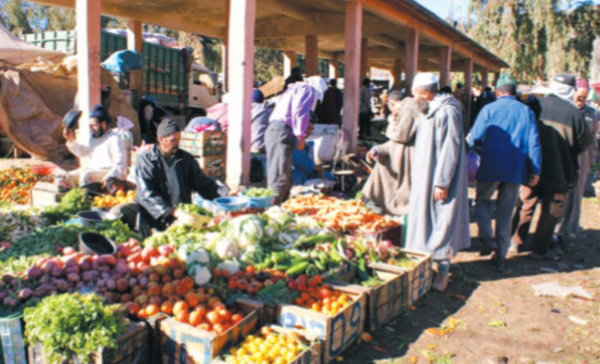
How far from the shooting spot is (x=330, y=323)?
345 centimetres

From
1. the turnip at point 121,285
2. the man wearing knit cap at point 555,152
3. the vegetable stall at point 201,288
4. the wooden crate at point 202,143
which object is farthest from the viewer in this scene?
the wooden crate at point 202,143

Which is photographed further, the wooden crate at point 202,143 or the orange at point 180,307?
the wooden crate at point 202,143

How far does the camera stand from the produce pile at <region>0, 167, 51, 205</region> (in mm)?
7230

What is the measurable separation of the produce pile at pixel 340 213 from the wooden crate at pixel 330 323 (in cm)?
177

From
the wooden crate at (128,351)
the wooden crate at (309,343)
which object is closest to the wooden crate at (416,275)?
the wooden crate at (309,343)

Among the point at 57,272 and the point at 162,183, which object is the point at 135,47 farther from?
the point at 57,272

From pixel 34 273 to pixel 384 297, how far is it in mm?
2578

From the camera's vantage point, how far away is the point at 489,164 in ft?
18.2

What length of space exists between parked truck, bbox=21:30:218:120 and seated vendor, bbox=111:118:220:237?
8985mm

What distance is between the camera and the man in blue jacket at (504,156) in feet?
18.0

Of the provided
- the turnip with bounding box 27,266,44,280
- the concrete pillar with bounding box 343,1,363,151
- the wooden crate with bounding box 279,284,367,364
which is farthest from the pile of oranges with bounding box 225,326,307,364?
the concrete pillar with bounding box 343,1,363,151

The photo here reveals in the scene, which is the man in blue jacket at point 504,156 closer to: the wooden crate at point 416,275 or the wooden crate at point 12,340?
the wooden crate at point 416,275

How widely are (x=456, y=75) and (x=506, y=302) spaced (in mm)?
33408

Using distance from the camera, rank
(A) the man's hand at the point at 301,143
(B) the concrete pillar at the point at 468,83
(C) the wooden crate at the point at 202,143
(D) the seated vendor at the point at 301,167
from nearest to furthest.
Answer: (C) the wooden crate at the point at 202,143, (A) the man's hand at the point at 301,143, (D) the seated vendor at the point at 301,167, (B) the concrete pillar at the point at 468,83
